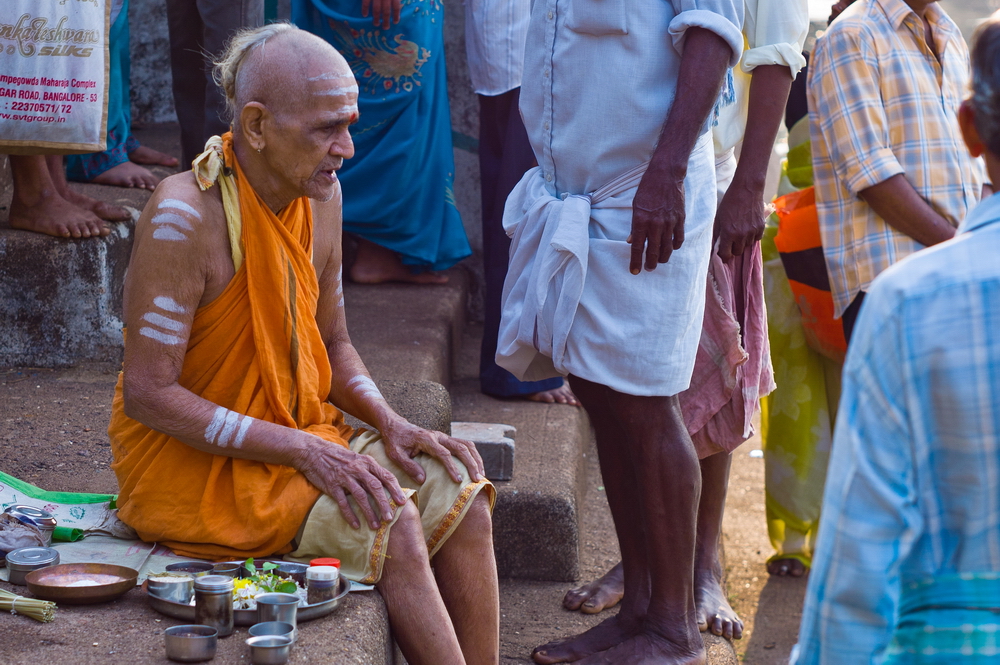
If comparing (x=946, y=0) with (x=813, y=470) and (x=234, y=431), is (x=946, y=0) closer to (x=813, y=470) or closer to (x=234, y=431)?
(x=813, y=470)

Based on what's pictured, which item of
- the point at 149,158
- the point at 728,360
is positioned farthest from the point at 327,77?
the point at 149,158

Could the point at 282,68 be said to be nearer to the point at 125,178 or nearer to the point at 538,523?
the point at 538,523

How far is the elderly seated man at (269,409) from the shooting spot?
7.13 feet

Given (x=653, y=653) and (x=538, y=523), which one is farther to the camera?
(x=538, y=523)

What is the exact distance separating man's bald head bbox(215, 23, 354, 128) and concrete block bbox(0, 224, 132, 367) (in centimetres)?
164

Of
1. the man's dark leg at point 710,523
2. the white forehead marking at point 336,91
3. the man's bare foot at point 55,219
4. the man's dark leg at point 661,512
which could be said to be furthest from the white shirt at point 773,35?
the man's bare foot at point 55,219

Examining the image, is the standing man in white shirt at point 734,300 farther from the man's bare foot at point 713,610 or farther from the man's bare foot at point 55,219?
the man's bare foot at point 55,219

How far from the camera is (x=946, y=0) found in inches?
365

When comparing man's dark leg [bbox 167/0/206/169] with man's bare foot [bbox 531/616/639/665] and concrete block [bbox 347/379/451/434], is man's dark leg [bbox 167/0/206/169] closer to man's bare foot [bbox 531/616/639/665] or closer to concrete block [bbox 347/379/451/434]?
concrete block [bbox 347/379/451/434]

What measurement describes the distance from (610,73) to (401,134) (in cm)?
232

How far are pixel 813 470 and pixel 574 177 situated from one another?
6.62 ft

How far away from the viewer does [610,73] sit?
2.42 metres

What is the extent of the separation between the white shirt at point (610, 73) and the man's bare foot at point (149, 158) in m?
2.81

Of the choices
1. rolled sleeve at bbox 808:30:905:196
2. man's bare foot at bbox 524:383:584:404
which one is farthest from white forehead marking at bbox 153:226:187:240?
man's bare foot at bbox 524:383:584:404
